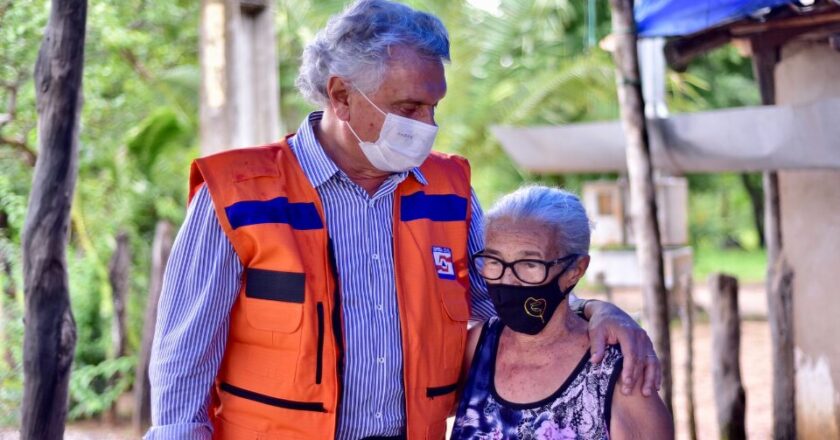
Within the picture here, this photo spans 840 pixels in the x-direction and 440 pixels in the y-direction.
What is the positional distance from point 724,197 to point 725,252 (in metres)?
3.11

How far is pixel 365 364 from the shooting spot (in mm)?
2631

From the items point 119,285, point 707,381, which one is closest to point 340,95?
point 119,285

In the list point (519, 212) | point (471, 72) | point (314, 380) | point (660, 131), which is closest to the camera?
point (314, 380)

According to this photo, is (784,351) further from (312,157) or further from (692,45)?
(312,157)

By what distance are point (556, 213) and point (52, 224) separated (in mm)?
Answer: 2079

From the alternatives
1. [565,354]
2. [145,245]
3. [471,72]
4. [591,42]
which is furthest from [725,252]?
[565,354]

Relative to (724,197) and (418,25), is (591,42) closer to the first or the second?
(418,25)

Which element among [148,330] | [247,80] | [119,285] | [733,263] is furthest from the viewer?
[733,263]

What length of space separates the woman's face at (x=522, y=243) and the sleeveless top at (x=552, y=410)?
0.86 feet

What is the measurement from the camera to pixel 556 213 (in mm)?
2701

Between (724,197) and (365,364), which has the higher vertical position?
(724,197)

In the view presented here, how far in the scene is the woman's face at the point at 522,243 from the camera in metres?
2.67

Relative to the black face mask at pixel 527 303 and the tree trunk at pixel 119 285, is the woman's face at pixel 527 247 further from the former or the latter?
the tree trunk at pixel 119 285

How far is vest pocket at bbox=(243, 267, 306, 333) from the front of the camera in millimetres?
2535
